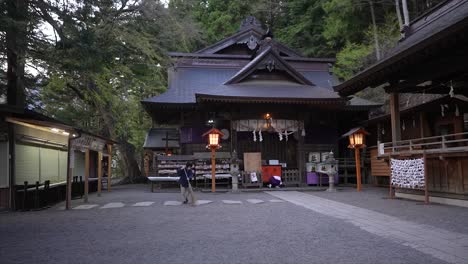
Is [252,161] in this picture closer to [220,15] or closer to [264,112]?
[264,112]

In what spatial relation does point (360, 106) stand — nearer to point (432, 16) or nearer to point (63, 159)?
point (432, 16)

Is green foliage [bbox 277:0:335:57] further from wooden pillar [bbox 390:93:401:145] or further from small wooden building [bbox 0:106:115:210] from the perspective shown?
small wooden building [bbox 0:106:115:210]

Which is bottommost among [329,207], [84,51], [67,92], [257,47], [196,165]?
[329,207]

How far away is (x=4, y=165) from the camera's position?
12.2m

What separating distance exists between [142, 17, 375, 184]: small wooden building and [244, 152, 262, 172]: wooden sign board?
2.8 inches

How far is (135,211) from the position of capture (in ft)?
36.3

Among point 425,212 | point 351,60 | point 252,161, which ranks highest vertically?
point 351,60

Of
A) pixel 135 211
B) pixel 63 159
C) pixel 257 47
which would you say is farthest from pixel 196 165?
pixel 257 47

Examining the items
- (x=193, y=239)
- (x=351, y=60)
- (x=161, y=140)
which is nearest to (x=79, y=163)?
(x=161, y=140)

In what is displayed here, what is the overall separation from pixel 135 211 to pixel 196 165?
8.74m

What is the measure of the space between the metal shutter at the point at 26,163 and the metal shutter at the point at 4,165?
57 centimetres

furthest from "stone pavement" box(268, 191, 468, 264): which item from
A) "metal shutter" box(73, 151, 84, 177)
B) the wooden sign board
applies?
"metal shutter" box(73, 151, 84, 177)

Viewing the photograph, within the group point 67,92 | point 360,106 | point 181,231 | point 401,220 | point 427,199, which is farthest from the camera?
point 67,92

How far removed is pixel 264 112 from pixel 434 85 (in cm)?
876
